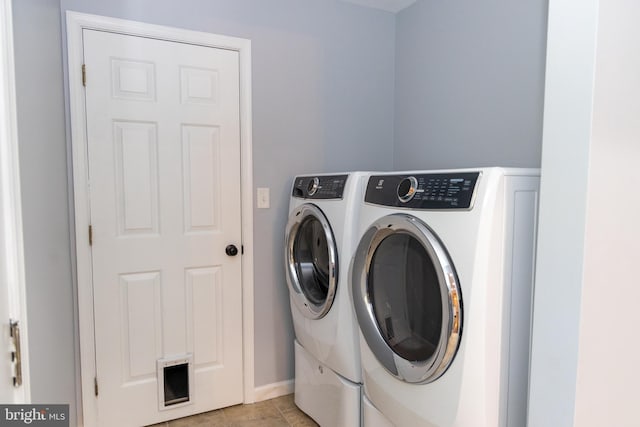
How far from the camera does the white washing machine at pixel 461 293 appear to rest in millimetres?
1173

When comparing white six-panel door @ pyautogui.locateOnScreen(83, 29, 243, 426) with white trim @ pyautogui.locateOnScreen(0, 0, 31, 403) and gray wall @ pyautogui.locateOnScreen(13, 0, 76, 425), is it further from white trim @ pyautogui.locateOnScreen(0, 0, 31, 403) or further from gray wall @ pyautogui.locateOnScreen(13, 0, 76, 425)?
white trim @ pyautogui.locateOnScreen(0, 0, 31, 403)

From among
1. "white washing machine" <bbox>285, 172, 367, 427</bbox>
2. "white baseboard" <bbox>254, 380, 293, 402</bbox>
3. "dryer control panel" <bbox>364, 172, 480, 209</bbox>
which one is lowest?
"white baseboard" <bbox>254, 380, 293, 402</bbox>

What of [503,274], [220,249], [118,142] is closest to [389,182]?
[503,274]

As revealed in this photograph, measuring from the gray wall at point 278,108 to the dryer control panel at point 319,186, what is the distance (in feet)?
0.79

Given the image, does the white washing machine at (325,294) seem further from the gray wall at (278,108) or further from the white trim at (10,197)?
the white trim at (10,197)

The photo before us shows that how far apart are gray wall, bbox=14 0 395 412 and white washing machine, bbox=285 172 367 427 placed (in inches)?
8.8

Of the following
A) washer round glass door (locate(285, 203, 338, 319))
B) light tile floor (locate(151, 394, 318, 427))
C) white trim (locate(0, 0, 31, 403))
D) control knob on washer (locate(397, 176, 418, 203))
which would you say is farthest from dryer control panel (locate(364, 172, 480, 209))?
light tile floor (locate(151, 394, 318, 427))

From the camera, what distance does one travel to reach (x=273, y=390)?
2.41 metres

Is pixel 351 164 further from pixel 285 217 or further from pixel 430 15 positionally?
pixel 430 15

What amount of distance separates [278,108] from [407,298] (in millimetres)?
1390

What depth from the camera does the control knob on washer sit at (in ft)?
4.49

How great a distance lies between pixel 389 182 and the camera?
4.93 ft

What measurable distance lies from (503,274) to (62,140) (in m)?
1.90

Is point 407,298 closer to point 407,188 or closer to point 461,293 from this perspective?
point 461,293
